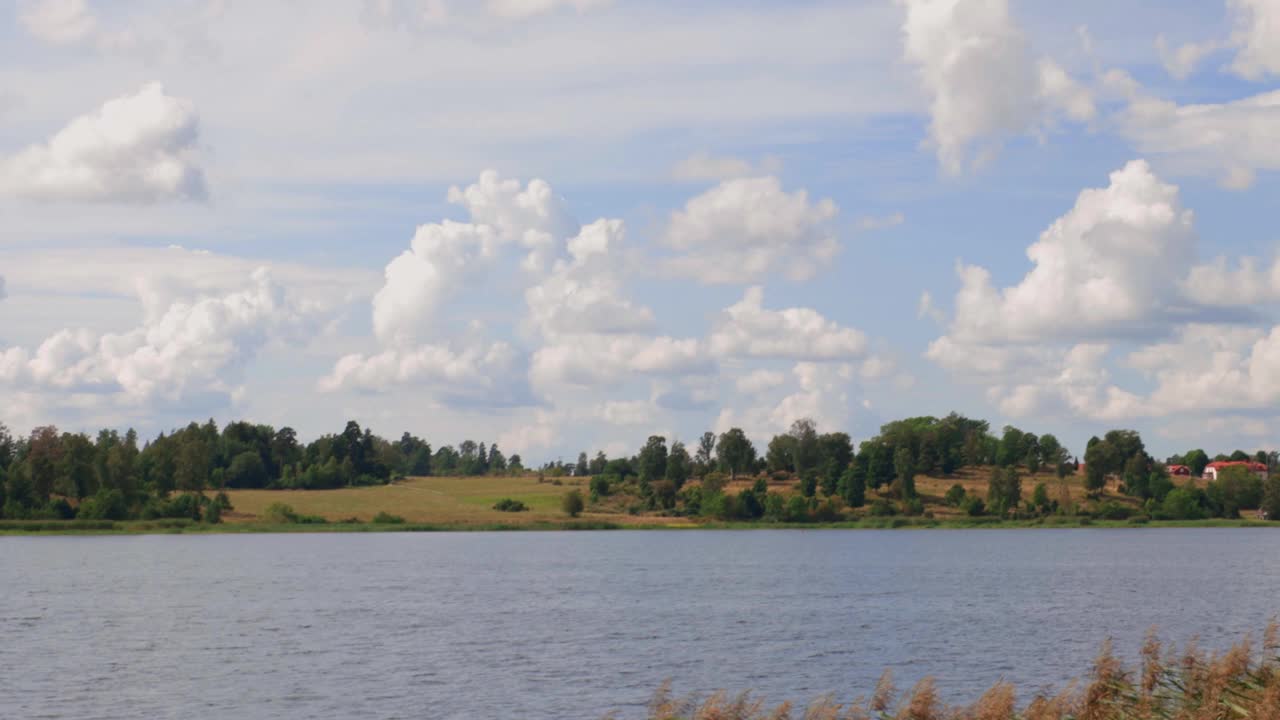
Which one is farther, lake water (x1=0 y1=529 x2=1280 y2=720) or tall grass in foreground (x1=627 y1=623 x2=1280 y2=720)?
lake water (x1=0 y1=529 x2=1280 y2=720)

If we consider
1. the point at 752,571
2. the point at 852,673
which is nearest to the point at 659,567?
the point at 752,571

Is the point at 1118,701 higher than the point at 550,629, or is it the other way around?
the point at 1118,701

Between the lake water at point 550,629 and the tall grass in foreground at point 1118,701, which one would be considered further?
the lake water at point 550,629

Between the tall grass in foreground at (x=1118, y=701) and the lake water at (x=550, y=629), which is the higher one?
the tall grass in foreground at (x=1118, y=701)

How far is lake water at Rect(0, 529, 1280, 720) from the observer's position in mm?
60875

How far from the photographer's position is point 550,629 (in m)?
87.0

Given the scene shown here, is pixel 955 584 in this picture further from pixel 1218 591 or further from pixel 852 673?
pixel 852 673

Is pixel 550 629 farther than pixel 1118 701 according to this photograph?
Yes

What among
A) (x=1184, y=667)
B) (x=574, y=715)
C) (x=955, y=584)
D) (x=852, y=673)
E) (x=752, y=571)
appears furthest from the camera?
(x=752, y=571)

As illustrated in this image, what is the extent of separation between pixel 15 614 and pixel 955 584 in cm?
8161

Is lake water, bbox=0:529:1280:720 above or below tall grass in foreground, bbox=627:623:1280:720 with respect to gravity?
below

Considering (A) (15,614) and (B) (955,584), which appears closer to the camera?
(A) (15,614)

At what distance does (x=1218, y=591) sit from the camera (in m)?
115

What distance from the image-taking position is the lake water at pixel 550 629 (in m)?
60.9
